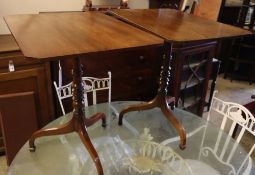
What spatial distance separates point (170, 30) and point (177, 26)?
0.11 m

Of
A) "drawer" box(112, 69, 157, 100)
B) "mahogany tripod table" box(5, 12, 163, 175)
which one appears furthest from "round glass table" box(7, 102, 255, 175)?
"drawer" box(112, 69, 157, 100)

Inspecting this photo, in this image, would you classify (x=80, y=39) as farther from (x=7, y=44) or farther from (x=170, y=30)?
(x=7, y=44)

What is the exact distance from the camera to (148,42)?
3.15 ft

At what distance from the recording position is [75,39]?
931mm

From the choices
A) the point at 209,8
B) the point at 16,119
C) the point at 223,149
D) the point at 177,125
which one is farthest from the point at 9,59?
the point at 209,8

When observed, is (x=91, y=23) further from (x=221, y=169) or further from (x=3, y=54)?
(x=221, y=169)

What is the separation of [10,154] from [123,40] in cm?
144

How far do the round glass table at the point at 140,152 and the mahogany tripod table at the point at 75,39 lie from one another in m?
0.10

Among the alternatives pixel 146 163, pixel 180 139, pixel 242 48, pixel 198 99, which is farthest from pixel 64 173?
pixel 242 48

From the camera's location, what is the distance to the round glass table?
4.05ft

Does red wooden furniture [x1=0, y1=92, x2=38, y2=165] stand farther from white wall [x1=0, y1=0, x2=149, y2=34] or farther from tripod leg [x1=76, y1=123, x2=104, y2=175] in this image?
tripod leg [x1=76, y1=123, x2=104, y2=175]

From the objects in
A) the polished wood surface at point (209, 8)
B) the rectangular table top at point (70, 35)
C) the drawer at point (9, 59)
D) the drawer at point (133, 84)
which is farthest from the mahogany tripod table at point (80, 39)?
the polished wood surface at point (209, 8)

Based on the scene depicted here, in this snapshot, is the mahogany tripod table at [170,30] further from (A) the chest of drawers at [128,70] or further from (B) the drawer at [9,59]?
(B) the drawer at [9,59]

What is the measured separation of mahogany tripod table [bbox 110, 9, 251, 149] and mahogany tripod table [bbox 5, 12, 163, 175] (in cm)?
9
